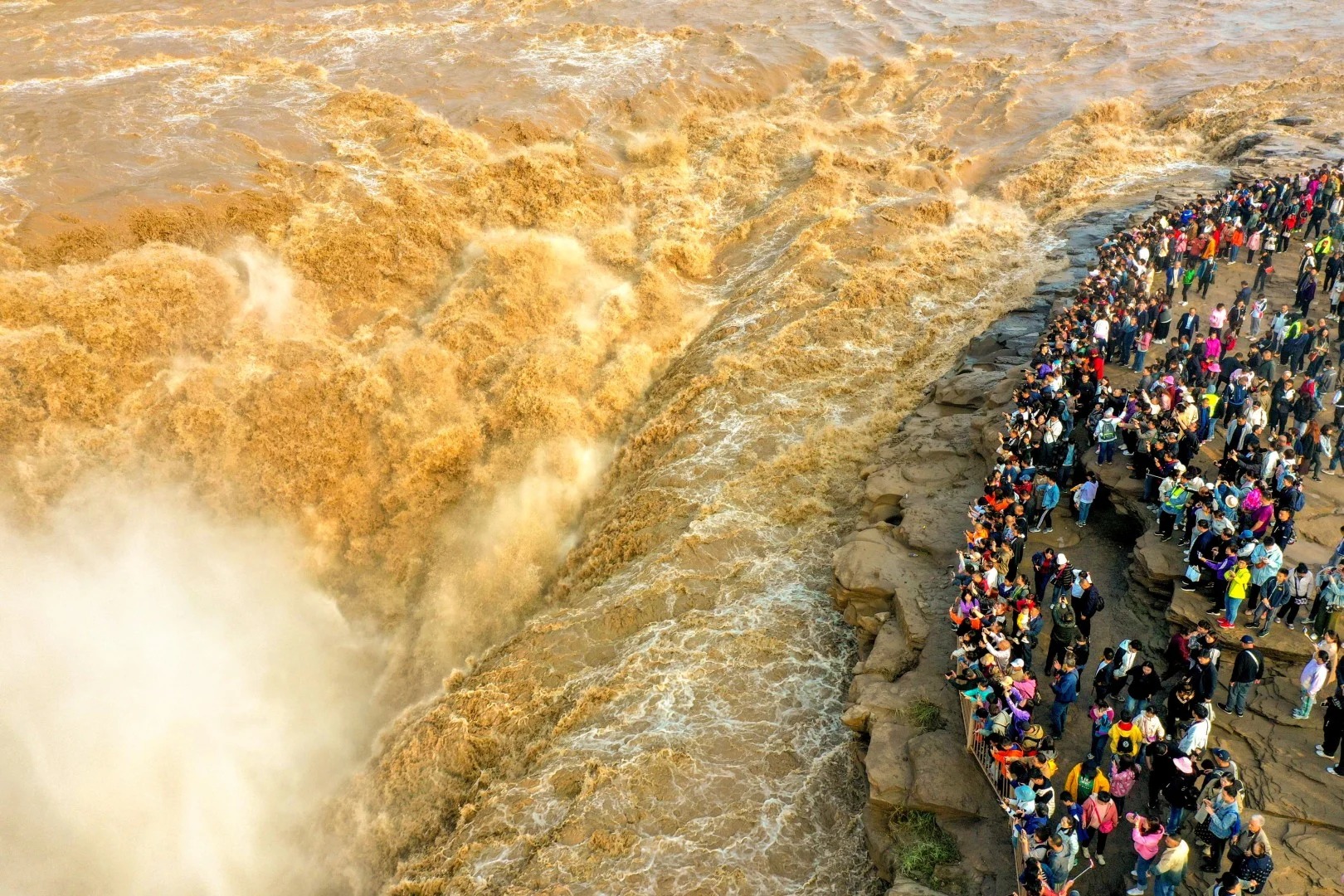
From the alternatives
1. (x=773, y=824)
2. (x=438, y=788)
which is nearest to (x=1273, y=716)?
(x=773, y=824)

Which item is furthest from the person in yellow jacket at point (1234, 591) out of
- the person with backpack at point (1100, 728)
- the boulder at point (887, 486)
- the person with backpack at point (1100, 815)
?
the boulder at point (887, 486)

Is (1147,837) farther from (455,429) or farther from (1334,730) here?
(455,429)

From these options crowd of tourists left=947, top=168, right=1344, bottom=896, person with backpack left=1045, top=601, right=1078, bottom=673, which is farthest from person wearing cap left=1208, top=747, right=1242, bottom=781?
person with backpack left=1045, top=601, right=1078, bottom=673

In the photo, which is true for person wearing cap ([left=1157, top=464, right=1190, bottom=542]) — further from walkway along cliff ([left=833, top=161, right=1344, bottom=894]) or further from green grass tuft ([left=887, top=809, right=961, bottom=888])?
A: green grass tuft ([left=887, top=809, right=961, bottom=888])

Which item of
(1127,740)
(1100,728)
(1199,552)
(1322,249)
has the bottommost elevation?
(1100,728)

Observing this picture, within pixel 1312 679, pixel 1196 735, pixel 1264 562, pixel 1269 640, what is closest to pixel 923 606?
pixel 1269 640

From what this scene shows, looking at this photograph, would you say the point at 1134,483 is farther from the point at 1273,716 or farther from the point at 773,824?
the point at 773,824

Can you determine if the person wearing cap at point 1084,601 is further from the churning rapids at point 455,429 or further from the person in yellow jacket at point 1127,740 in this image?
the churning rapids at point 455,429
